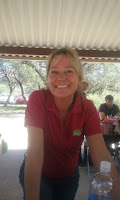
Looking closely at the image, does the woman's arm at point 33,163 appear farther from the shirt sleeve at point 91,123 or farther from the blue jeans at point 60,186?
the shirt sleeve at point 91,123

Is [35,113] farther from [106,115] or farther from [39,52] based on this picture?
[106,115]

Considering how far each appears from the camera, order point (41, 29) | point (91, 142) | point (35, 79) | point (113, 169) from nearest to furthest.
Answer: point (113, 169) → point (91, 142) → point (41, 29) → point (35, 79)

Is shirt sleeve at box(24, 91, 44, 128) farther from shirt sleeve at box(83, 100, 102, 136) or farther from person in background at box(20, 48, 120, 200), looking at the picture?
shirt sleeve at box(83, 100, 102, 136)

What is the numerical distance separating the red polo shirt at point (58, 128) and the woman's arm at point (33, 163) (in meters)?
0.06

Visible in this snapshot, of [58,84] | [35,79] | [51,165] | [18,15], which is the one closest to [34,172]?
[51,165]

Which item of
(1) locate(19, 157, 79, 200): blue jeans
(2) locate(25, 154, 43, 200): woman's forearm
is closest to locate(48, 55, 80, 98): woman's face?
(2) locate(25, 154, 43, 200): woman's forearm

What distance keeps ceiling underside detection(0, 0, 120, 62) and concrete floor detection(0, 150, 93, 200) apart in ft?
7.74

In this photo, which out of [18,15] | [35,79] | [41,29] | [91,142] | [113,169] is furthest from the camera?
[35,79]

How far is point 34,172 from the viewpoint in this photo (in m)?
1.10

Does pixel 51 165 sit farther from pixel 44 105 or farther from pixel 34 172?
pixel 44 105

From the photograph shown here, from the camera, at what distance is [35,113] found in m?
1.20

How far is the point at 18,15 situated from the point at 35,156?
2.55 metres

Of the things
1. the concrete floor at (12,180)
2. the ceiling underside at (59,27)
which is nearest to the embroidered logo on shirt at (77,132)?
the concrete floor at (12,180)

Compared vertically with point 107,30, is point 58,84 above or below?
below
